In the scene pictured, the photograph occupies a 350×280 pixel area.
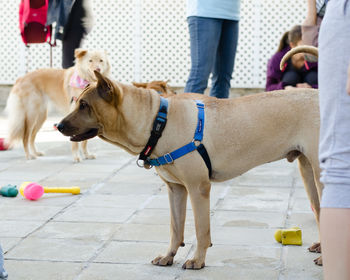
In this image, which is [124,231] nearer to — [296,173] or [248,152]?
[248,152]

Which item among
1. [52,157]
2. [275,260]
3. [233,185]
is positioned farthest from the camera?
[52,157]

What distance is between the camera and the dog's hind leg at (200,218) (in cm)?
308

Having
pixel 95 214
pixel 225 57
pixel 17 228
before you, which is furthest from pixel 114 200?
pixel 225 57

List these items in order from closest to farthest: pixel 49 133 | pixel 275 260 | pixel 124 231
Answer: pixel 275 260 → pixel 124 231 → pixel 49 133

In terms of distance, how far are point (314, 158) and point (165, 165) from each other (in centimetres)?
72

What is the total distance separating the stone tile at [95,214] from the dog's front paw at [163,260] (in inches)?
36.4

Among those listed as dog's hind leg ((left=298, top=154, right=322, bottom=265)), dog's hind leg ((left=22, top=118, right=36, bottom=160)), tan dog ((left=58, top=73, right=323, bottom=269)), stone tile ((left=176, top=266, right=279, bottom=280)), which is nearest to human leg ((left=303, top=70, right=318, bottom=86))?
dog's hind leg ((left=22, top=118, right=36, bottom=160))

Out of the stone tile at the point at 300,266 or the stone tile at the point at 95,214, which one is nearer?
the stone tile at the point at 300,266

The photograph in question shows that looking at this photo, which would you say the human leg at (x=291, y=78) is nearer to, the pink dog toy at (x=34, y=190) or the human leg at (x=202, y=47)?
the human leg at (x=202, y=47)

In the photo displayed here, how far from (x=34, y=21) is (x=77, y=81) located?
5.41 ft

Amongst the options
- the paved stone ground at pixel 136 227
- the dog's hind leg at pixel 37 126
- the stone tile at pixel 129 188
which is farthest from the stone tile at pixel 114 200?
the dog's hind leg at pixel 37 126

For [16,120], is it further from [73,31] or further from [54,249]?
[54,249]

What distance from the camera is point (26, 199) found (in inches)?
189

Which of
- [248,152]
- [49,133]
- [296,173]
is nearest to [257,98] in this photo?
[248,152]
